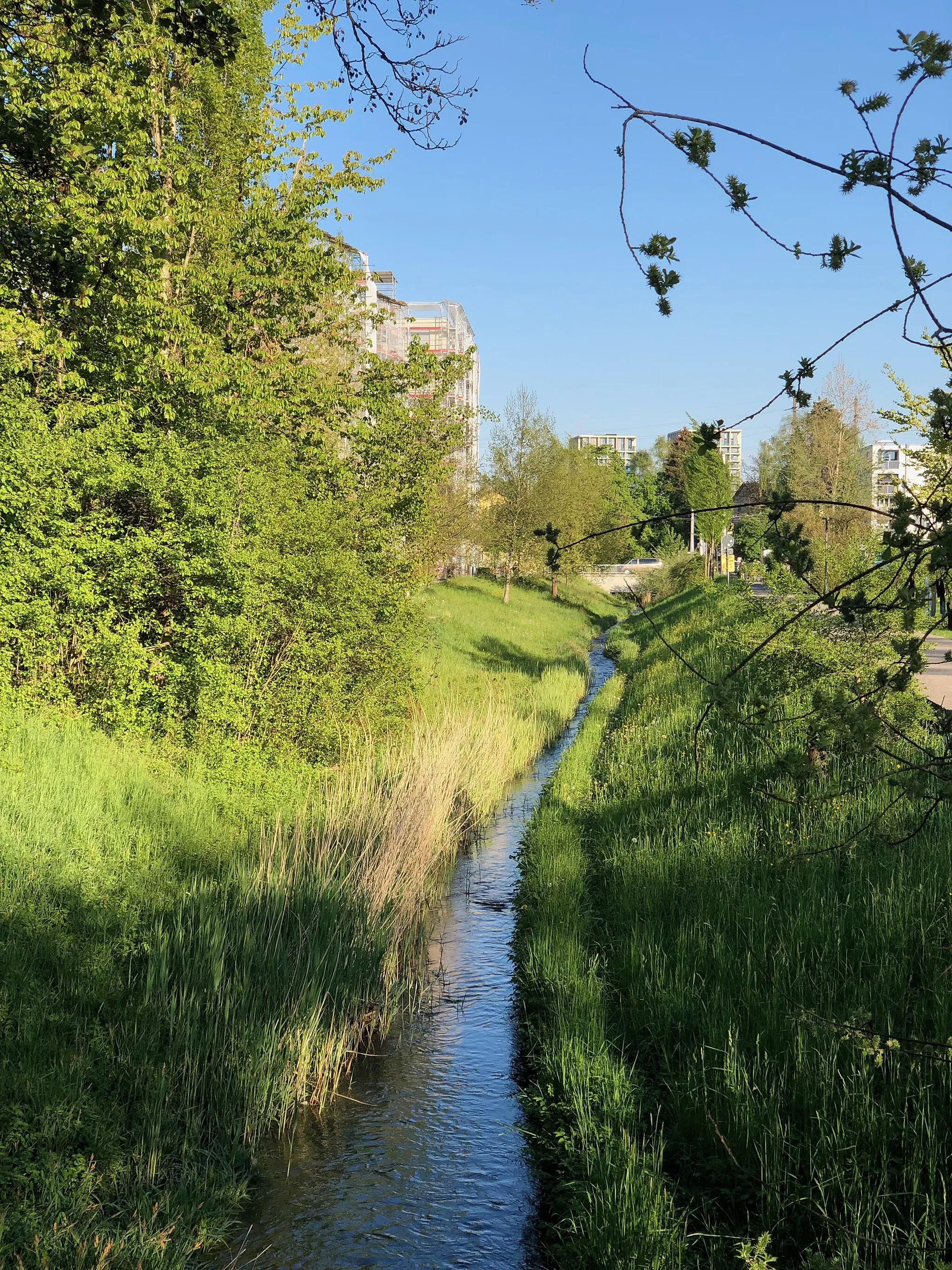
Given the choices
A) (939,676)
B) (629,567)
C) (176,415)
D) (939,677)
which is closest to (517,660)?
(939,676)

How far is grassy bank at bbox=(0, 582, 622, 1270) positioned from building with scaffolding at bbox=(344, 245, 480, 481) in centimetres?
3722

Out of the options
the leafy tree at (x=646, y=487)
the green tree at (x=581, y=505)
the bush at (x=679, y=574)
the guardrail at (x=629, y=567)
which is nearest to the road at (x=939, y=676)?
the green tree at (x=581, y=505)

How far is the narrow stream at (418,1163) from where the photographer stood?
18.1ft

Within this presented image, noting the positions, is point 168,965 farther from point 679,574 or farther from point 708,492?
point 679,574

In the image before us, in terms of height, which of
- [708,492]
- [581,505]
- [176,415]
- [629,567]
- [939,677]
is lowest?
[939,677]

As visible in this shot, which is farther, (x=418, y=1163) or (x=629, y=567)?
(x=629, y=567)

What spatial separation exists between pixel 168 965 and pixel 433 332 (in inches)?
4429

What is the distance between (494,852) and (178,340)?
804 centimetres

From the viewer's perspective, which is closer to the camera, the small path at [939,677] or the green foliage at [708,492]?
the small path at [939,677]

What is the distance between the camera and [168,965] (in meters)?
7.16

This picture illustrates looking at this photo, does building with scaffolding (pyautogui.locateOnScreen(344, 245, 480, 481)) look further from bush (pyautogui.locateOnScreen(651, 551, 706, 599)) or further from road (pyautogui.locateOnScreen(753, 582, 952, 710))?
road (pyautogui.locateOnScreen(753, 582, 952, 710))

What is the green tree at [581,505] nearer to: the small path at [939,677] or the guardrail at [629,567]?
the guardrail at [629,567]

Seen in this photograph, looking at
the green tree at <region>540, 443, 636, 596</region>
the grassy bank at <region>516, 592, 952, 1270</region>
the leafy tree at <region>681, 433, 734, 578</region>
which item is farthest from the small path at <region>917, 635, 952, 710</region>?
the green tree at <region>540, 443, 636, 596</region>

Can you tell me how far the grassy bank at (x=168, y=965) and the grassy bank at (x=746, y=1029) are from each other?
5.10ft
